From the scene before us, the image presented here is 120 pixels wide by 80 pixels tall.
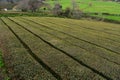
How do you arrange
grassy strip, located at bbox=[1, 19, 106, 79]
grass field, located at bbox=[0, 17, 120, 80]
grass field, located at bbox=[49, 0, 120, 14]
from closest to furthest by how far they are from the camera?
grass field, located at bbox=[0, 17, 120, 80]
grassy strip, located at bbox=[1, 19, 106, 79]
grass field, located at bbox=[49, 0, 120, 14]

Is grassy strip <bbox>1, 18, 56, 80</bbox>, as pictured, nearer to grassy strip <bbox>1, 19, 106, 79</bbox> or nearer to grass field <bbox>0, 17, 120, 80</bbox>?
grass field <bbox>0, 17, 120, 80</bbox>

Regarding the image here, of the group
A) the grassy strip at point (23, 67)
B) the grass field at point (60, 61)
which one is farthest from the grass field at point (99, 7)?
the grassy strip at point (23, 67)

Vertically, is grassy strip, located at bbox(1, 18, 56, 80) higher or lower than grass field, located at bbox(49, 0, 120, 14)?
higher

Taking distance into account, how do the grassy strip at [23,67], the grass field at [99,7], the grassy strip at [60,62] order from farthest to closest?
1. the grass field at [99,7]
2. the grassy strip at [60,62]
3. the grassy strip at [23,67]

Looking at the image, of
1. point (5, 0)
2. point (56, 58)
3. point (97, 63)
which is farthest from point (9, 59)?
point (5, 0)

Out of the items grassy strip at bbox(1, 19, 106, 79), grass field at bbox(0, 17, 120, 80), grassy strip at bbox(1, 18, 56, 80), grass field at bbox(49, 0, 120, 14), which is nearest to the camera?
grassy strip at bbox(1, 18, 56, 80)

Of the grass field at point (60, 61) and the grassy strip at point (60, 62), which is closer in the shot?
the grass field at point (60, 61)

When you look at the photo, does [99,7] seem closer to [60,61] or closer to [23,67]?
[60,61]

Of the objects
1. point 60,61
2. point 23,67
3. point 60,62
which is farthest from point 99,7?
point 23,67

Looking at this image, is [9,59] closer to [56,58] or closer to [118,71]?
[56,58]

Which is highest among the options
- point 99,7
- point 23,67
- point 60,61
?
point 23,67

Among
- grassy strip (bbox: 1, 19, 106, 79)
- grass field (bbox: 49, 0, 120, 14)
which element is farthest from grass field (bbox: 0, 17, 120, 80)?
grass field (bbox: 49, 0, 120, 14)

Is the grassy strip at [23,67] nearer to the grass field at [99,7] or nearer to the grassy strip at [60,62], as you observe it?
the grassy strip at [60,62]

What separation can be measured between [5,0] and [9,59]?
119 metres
